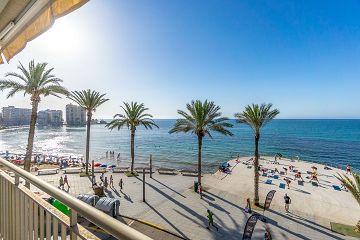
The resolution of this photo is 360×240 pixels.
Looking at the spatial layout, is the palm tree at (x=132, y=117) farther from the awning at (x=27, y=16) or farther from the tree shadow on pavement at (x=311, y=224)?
the awning at (x=27, y=16)

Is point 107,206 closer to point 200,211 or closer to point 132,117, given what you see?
point 200,211

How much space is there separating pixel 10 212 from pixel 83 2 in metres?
2.43

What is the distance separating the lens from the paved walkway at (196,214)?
17281 millimetres

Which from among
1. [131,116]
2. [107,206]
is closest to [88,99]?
[131,116]

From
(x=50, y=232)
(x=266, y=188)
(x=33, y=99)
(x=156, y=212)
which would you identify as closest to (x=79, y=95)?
(x=33, y=99)

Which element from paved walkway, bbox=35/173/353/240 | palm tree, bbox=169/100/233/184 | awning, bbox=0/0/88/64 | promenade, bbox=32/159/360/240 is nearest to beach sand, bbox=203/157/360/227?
promenade, bbox=32/159/360/240

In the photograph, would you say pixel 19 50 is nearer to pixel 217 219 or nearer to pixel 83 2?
pixel 83 2

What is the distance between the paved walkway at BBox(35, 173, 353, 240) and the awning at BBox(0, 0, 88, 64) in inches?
586

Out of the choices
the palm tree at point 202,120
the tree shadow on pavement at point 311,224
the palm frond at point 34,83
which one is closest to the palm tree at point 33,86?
the palm frond at point 34,83

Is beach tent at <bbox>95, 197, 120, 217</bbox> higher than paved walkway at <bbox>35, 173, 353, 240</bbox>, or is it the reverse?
beach tent at <bbox>95, 197, 120, 217</bbox>

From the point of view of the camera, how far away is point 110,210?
54.7 ft

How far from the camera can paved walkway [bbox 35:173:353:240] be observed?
56.7 ft

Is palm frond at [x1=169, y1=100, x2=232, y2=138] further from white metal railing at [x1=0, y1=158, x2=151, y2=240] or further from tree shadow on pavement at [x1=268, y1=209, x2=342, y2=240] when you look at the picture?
white metal railing at [x1=0, y1=158, x2=151, y2=240]

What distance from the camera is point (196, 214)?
2027cm
